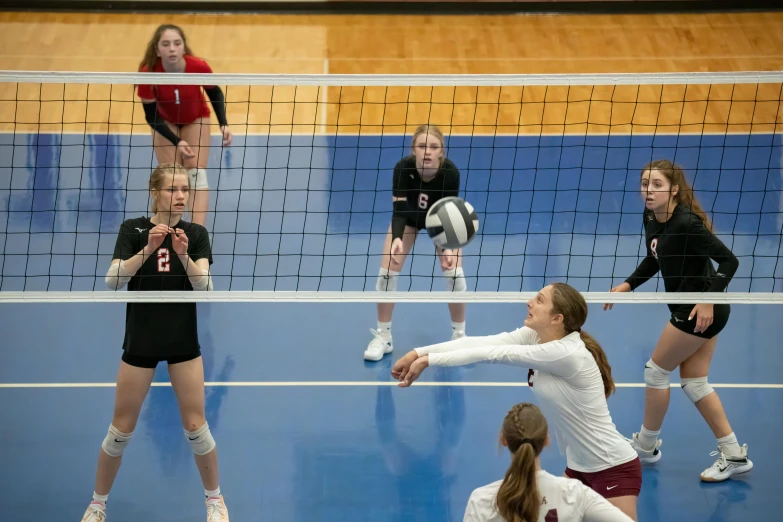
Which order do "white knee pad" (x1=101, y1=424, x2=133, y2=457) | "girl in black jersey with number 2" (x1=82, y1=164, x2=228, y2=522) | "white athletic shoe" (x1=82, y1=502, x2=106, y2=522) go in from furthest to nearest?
1. "white athletic shoe" (x1=82, y1=502, x2=106, y2=522)
2. "white knee pad" (x1=101, y1=424, x2=133, y2=457)
3. "girl in black jersey with number 2" (x1=82, y1=164, x2=228, y2=522)

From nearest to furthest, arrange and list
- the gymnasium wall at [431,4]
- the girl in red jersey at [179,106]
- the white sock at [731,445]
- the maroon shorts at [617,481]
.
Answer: the maroon shorts at [617,481], the white sock at [731,445], the girl in red jersey at [179,106], the gymnasium wall at [431,4]

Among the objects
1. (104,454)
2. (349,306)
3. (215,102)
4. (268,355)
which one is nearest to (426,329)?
(349,306)

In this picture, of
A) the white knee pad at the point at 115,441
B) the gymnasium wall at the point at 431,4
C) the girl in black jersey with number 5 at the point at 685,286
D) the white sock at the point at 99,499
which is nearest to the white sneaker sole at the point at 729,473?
the girl in black jersey with number 5 at the point at 685,286

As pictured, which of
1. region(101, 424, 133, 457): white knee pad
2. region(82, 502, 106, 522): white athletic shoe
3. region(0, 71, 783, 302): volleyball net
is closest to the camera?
region(101, 424, 133, 457): white knee pad

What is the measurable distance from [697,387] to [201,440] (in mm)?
2870

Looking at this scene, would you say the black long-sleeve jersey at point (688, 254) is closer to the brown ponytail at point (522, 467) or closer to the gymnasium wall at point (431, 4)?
the brown ponytail at point (522, 467)

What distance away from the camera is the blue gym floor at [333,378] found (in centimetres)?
596

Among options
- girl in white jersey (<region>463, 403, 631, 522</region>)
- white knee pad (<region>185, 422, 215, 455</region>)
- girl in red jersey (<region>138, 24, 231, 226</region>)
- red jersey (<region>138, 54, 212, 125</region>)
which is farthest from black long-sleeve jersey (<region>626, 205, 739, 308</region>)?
red jersey (<region>138, 54, 212, 125</region>)

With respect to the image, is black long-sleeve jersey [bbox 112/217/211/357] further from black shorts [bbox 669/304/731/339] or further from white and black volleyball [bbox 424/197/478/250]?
black shorts [bbox 669/304/731/339]

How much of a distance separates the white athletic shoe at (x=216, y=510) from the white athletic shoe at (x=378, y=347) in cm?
203

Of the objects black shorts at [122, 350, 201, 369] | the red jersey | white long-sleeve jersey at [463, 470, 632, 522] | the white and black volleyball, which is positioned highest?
the red jersey

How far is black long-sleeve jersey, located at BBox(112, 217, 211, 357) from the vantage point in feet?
16.9

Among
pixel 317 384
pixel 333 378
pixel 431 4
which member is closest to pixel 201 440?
pixel 317 384

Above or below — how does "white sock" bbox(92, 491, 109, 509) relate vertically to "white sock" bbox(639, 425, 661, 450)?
below
